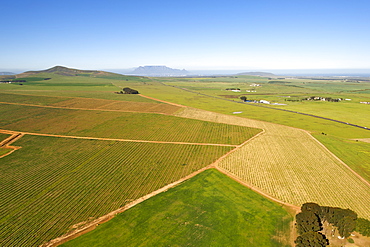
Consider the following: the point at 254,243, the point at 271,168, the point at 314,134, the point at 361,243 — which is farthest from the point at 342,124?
the point at 254,243

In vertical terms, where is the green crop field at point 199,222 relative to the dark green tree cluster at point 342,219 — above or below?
below

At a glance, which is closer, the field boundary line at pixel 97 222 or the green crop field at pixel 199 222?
the field boundary line at pixel 97 222

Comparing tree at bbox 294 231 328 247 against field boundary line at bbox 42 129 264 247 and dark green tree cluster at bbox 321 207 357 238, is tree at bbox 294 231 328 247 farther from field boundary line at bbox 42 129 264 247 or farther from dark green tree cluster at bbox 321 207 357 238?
field boundary line at bbox 42 129 264 247

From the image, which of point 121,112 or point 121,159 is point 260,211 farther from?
point 121,112

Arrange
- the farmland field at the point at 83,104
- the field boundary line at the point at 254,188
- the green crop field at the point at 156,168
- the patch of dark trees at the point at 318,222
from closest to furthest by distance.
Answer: the patch of dark trees at the point at 318,222 → the green crop field at the point at 156,168 → the field boundary line at the point at 254,188 → the farmland field at the point at 83,104

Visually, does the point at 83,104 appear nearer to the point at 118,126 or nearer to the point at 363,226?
the point at 118,126

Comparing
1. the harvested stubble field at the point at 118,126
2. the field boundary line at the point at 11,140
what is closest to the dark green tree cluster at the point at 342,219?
the harvested stubble field at the point at 118,126

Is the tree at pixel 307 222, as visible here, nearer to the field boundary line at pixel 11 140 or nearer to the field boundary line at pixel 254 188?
the field boundary line at pixel 254 188
